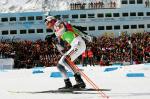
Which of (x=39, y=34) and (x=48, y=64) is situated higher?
(x=48, y=64)

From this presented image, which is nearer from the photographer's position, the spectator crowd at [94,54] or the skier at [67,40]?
the skier at [67,40]

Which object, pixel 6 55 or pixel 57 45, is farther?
pixel 6 55

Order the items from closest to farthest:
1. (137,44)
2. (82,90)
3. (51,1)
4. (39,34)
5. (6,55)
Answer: (82,90) < (6,55) < (137,44) < (39,34) < (51,1)

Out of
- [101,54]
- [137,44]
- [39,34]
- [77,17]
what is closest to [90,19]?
[77,17]

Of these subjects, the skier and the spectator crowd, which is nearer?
the skier

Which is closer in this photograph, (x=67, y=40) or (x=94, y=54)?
(x=67, y=40)

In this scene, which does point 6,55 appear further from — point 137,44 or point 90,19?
point 90,19

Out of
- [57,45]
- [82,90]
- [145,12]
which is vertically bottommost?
[145,12]

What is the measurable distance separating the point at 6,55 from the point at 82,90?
29.5 metres

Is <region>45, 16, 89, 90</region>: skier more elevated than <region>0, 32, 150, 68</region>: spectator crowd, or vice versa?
<region>45, 16, 89, 90</region>: skier

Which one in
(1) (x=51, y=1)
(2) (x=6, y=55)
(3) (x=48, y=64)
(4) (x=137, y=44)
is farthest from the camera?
(1) (x=51, y=1)

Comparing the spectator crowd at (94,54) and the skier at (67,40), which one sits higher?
the skier at (67,40)

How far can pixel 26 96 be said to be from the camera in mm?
8555

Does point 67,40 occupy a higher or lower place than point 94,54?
higher
